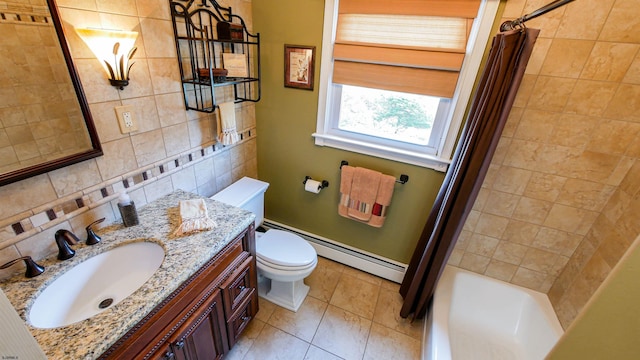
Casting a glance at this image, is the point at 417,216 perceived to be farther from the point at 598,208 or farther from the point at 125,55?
the point at 125,55

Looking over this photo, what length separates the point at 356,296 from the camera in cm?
200

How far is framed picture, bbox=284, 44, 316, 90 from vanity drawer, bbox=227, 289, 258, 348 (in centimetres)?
138

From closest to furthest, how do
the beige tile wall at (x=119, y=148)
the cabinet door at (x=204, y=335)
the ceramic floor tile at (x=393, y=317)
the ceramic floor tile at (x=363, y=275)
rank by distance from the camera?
the beige tile wall at (x=119, y=148) → the cabinet door at (x=204, y=335) → the ceramic floor tile at (x=393, y=317) → the ceramic floor tile at (x=363, y=275)

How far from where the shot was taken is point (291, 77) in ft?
5.98

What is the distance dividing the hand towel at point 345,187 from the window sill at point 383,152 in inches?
5.7

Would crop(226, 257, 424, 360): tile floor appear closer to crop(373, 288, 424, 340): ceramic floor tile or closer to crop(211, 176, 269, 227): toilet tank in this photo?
crop(373, 288, 424, 340): ceramic floor tile

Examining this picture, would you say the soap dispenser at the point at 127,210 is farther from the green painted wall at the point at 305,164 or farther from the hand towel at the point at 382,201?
the hand towel at the point at 382,201

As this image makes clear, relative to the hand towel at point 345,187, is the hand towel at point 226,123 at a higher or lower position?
higher

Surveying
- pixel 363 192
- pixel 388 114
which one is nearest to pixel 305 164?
pixel 363 192

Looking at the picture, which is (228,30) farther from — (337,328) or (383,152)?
(337,328)

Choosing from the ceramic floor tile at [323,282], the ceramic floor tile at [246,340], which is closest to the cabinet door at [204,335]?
the ceramic floor tile at [246,340]

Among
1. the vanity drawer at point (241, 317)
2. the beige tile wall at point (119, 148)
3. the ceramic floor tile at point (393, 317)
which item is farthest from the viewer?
the ceramic floor tile at point (393, 317)

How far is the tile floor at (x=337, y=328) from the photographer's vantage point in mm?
1618

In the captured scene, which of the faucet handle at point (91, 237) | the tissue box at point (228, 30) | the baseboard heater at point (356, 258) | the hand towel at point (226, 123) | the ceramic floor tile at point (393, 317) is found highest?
the tissue box at point (228, 30)
